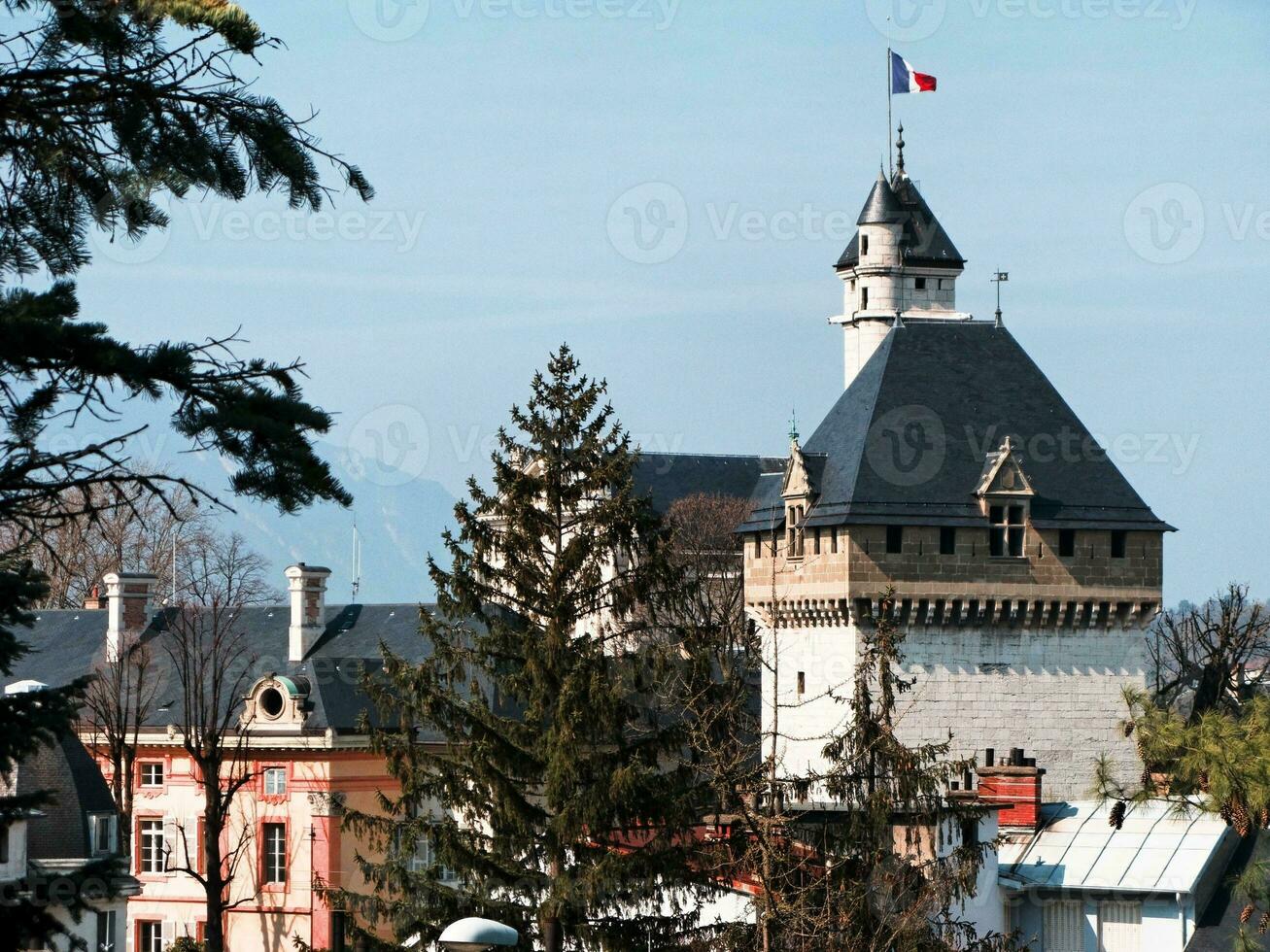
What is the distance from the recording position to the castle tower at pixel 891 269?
80.9 meters

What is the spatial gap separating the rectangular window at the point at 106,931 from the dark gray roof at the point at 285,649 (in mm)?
8950

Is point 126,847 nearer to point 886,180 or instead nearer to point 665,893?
point 665,893

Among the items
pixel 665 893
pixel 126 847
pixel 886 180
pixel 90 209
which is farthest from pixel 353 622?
pixel 90 209

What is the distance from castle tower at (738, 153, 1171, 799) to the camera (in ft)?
171

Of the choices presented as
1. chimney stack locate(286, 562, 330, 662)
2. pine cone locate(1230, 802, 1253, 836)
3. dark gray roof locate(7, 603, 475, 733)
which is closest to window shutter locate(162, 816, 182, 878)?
dark gray roof locate(7, 603, 475, 733)

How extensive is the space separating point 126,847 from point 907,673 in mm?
16595

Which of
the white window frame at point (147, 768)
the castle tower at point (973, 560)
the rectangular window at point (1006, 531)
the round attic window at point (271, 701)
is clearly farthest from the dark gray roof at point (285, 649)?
the rectangular window at point (1006, 531)

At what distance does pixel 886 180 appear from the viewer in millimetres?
81500

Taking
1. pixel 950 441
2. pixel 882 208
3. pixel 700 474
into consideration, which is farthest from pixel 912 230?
pixel 950 441

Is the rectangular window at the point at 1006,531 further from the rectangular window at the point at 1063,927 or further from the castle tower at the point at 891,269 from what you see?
the castle tower at the point at 891,269

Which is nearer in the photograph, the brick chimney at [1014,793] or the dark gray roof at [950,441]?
the brick chimney at [1014,793]

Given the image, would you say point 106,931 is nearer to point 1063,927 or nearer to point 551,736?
point 551,736

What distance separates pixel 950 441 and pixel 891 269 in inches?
1090

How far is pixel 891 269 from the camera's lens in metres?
80.8
